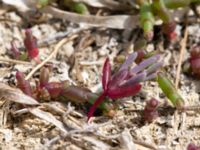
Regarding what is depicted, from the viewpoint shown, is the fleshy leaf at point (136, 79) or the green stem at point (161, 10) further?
the green stem at point (161, 10)

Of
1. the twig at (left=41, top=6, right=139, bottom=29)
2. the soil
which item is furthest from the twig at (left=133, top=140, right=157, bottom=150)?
the twig at (left=41, top=6, right=139, bottom=29)

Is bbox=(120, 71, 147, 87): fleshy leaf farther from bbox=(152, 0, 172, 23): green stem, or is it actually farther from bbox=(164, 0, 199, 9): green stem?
bbox=(164, 0, 199, 9): green stem

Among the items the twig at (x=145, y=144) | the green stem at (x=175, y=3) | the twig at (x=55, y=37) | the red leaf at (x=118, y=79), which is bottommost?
the twig at (x=145, y=144)

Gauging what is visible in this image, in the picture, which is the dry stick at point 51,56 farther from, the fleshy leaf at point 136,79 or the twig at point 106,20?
the fleshy leaf at point 136,79

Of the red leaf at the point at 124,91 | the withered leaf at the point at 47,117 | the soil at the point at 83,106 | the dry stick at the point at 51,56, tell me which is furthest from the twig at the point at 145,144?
the dry stick at the point at 51,56

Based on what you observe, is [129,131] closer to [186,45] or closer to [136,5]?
[186,45]

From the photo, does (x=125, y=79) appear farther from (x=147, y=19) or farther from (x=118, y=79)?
(x=147, y=19)

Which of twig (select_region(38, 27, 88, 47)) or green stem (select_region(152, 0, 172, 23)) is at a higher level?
green stem (select_region(152, 0, 172, 23))
